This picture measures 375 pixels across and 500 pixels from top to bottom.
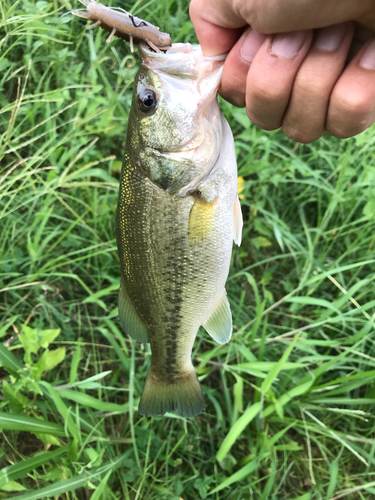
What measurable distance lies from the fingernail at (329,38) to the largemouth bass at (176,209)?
0.37 m

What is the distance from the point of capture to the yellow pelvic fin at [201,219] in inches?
56.7

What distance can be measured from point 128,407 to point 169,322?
826 mm

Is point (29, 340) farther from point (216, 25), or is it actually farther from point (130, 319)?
point (216, 25)

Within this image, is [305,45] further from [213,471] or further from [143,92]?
[213,471]

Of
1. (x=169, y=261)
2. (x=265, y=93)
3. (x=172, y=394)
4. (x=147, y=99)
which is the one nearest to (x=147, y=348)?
(x=172, y=394)

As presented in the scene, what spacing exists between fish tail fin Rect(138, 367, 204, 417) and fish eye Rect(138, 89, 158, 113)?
129 centimetres

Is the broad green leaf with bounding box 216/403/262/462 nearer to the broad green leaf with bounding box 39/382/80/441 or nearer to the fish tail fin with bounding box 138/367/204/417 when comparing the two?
the fish tail fin with bounding box 138/367/204/417

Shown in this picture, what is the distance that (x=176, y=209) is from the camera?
144 centimetres

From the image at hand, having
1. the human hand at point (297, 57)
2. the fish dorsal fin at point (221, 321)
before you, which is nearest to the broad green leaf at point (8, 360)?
the fish dorsal fin at point (221, 321)

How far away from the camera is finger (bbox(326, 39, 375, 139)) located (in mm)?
1146

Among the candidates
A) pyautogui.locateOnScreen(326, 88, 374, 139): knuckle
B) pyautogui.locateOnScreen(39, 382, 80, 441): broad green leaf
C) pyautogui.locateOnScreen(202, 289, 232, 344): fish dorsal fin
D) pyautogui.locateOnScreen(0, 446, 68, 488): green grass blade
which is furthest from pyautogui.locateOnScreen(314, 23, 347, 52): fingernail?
pyautogui.locateOnScreen(0, 446, 68, 488): green grass blade

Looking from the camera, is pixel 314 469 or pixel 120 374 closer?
pixel 314 469

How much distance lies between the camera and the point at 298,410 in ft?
7.70

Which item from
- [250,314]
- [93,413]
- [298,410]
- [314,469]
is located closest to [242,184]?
[250,314]
